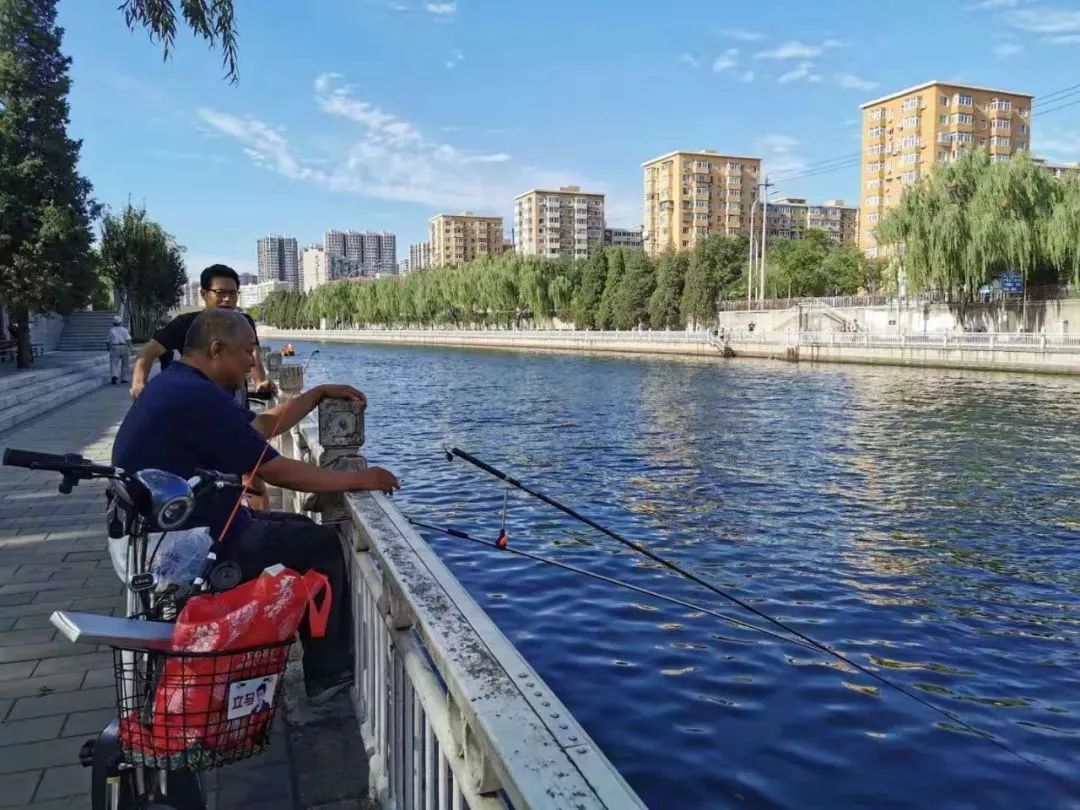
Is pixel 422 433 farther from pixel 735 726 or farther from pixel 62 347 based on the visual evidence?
pixel 62 347

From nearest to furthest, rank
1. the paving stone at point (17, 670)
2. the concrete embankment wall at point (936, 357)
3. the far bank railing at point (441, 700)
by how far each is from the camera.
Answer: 1. the far bank railing at point (441, 700)
2. the paving stone at point (17, 670)
3. the concrete embankment wall at point (936, 357)

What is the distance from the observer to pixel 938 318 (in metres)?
41.5

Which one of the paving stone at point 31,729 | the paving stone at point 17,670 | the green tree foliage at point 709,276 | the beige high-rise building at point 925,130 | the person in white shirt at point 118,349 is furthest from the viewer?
the beige high-rise building at point 925,130

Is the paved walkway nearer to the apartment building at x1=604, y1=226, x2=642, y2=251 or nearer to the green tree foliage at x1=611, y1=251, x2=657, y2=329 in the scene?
the green tree foliage at x1=611, y1=251, x2=657, y2=329

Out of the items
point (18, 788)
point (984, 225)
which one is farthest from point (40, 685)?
point (984, 225)

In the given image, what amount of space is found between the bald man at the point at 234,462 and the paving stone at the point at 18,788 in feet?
3.14

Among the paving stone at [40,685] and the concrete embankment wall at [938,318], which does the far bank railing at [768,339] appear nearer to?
the concrete embankment wall at [938,318]

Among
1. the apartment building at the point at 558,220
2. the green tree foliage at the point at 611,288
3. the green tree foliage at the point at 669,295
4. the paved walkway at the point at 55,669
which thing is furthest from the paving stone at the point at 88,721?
the apartment building at the point at 558,220

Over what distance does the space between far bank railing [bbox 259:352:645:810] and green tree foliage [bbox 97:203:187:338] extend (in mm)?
38291

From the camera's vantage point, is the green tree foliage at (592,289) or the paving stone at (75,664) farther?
the green tree foliage at (592,289)

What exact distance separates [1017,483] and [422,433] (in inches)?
435

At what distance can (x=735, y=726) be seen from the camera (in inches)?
208

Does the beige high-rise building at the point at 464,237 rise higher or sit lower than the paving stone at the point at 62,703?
higher

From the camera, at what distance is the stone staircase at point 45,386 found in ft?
43.1
